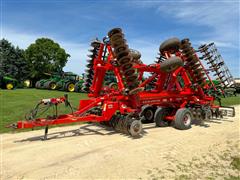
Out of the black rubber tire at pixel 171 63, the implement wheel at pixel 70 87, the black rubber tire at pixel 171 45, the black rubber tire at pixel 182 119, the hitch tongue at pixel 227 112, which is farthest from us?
the implement wheel at pixel 70 87

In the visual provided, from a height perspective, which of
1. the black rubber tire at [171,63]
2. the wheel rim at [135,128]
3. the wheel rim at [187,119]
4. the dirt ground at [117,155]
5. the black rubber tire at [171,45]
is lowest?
the dirt ground at [117,155]

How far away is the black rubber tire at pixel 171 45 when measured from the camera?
404 inches

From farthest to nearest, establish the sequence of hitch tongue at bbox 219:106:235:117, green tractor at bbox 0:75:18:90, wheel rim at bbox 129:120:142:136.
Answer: green tractor at bbox 0:75:18:90 → hitch tongue at bbox 219:106:235:117 → wheel rim at bbox 129:120:142:136

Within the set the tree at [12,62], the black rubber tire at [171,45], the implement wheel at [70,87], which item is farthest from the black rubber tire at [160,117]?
the tree at [12,62]

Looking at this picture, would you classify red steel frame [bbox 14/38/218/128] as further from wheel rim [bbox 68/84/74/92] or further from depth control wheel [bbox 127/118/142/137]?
wheel rim [bbox 68/84/74/92]

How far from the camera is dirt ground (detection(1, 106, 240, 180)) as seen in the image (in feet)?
14.9

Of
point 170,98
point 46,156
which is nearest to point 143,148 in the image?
point 46,156

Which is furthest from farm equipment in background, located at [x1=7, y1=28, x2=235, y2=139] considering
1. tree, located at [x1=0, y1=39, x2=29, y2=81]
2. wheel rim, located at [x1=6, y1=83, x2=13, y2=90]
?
tree, located at [x1=0, y1=39, x2=29, y2=81]

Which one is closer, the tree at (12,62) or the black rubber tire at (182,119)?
the black rubber tire at (182,119)

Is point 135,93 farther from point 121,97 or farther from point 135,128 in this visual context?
point 135,128

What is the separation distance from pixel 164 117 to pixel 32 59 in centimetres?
4338

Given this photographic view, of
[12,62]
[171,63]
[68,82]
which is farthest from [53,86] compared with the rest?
[171,63]

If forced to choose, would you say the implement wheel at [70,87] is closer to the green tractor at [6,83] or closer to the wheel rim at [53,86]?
the wheel rim at [53,86]

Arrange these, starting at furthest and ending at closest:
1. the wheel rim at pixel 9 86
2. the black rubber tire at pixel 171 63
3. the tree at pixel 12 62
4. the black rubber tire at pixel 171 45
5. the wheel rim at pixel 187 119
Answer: the tree at pixel 12 62, the wheel rim at pixel 9 86, the black rubber tire at pixel 171 45, the wheel rim at pixel 187 119, the black rubber tire at pixel 171 63
